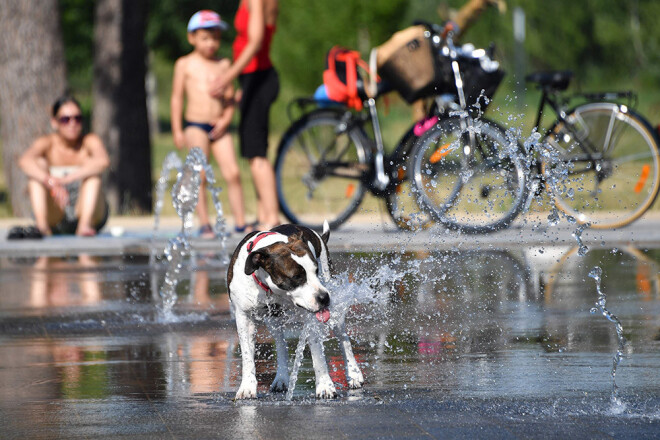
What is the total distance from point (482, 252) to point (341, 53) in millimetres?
2371

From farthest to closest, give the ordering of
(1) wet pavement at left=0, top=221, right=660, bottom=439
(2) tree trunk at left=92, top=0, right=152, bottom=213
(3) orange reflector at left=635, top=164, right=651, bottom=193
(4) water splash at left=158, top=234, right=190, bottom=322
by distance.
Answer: (2) tree trunk at left=92, top=0, right=152, bottom=213 < (3) orange reflector at left=635, top=164, right=651, bottom=193 < (4) water splash at left=158, top=234, right=190, bottom=322 < (1) wet pavement at left=0, top=221, right=660, bottom=439

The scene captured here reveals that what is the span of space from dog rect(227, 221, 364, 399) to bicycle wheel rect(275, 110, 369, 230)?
5871 mm

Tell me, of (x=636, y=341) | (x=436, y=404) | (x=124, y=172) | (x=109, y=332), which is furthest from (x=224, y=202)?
(x=436, y=404)

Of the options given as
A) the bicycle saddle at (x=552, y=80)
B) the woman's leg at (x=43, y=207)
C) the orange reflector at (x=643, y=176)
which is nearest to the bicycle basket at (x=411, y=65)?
the bicycle saddle at (x=552, y=80)

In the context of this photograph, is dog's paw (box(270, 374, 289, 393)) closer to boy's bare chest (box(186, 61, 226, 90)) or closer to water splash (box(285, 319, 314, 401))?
water splash (box(285, 319, 314, 401))

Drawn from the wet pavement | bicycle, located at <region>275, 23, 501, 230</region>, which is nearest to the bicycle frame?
bicycle, located at <region>275, 23, 501, 230</region>

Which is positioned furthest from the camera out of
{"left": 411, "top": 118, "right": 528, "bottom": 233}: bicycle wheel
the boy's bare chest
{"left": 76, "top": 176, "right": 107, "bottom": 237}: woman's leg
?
{"left": 76, "top": 176, "right": 107, "bottom": 237}: woman's leg

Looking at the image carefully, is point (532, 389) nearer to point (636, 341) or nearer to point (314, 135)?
point (636, 341)

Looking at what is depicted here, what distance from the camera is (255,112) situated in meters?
10.7

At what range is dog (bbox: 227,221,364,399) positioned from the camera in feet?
16.0

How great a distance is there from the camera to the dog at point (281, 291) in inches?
191

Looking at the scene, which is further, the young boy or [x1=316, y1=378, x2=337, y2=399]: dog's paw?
the young boy

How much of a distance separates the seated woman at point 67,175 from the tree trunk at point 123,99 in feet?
14.2

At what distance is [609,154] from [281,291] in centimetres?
668
